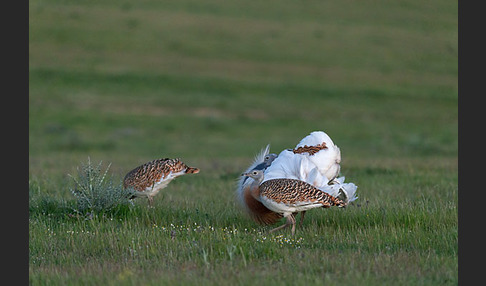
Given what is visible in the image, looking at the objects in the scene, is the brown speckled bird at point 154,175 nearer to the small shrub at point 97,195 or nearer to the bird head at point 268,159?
the small shrub at point 97,195

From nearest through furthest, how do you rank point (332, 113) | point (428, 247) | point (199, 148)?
point (428, 247)
point (199, 148)
point (332, 113)

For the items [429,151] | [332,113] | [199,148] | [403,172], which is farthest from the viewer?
[332,113]

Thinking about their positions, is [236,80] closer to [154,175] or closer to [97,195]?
[154,175]

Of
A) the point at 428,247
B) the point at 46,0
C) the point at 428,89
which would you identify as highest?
the point at 46,0

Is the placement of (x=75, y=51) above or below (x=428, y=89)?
above

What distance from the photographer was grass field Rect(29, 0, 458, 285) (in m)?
6.02

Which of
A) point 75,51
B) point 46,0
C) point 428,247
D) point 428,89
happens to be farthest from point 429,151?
point 46,0

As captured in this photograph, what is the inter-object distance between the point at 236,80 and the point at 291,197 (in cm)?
3130

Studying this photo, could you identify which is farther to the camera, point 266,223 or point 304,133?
point 304,133

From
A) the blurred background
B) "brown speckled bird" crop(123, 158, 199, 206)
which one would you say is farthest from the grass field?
"brown speckled bird" crop(123, 158, 199, 206)

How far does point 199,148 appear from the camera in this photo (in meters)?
23.0

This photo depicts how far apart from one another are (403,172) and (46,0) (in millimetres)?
38890

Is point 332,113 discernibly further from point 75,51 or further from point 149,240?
point 149,240

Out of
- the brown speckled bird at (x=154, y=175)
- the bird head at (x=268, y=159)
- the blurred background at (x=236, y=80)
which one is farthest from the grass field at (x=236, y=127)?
the bird head at (x=268, y=159)
